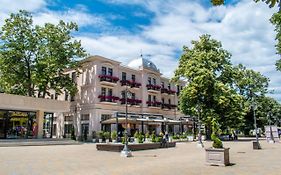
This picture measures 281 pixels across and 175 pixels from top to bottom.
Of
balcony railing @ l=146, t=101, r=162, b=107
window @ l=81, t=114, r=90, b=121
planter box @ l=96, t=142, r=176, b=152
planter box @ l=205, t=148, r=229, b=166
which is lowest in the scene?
planter box @ l=96, t=142, r=176, b=152

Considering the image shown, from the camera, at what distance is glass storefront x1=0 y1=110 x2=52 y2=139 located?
94.7ft

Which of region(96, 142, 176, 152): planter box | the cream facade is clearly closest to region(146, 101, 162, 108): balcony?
the cream facade

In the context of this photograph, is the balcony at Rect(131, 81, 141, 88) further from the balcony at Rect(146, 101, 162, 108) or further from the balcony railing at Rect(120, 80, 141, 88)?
the balcony at Rect(146, 101, 162, 108)

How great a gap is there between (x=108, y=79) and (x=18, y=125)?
556 inches

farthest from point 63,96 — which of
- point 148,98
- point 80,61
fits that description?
point 148,98

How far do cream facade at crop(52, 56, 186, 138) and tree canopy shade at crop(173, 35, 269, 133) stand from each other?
5.19 m

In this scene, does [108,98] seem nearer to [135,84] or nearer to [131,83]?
[131,83]

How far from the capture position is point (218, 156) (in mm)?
11492

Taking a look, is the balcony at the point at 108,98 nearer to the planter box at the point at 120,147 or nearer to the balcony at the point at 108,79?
the balcony at the point at 108,79

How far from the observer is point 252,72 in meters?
57.3

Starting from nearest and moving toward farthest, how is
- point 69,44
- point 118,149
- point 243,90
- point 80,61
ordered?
1. point 118,149
2. point 69,44
3. point 80,61
4. point 243,90

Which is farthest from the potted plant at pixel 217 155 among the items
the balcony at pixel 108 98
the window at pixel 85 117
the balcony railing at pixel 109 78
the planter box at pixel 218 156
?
the window at pixel 85 117

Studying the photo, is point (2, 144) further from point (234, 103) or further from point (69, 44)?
point (234, 103)

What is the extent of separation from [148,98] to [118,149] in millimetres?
26550
